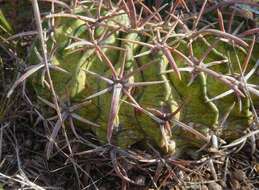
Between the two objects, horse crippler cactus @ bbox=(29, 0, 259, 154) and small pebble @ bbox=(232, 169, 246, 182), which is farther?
small pebble @ bbox=(232, 169, 246, 182)

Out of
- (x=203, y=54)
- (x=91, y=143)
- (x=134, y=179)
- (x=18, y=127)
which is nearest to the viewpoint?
(x=203, y=54)

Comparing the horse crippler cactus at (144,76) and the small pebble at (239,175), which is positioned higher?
the horse crippler cactus at (144,76)

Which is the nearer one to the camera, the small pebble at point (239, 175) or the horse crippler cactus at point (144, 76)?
the horse crippler cactus at point (144, 76)

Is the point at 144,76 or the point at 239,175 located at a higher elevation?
the point at 144,76

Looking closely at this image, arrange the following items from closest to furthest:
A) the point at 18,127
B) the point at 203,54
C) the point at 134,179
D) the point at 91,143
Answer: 1. the point at 203,54
2. the point at 91,143
3. the point at 134,179
4. the point at 18,127

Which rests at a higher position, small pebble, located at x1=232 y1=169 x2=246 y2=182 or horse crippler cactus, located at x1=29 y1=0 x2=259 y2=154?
horse crippler cactus, located at x1=29 y1=0 x2=259 y2=154

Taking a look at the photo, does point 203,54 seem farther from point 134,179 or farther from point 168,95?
point 134,179

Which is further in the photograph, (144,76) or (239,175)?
(239,175)

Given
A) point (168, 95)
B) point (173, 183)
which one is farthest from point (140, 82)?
point (173, 183)
